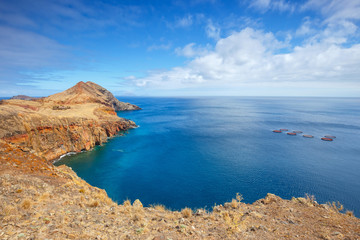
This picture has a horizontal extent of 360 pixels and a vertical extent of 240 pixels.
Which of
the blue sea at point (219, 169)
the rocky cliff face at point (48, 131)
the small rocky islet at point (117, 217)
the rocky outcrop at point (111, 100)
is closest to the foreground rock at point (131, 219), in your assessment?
the small rocky islet at point (117, 217)

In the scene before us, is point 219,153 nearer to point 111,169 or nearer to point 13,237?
point 111,169

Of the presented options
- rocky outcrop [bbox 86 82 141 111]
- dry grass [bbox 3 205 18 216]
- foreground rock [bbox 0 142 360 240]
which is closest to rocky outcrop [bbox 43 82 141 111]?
rocky outcrop [bbox 86 82 141 111]

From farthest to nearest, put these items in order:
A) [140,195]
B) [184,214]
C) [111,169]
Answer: [111,169], [140,195], [184,214]

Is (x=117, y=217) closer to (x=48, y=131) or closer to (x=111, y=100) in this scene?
(x=48, y=131)

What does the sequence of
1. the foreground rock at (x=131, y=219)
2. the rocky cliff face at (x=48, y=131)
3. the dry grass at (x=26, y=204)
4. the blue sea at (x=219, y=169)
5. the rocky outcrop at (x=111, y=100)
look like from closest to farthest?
the foreground rock at (x=131, y=219), the dry grass at (x=26, y=204), the blue sea at (x=219, y=169), the rocky cliff face at (x=48, y=131), the rocky outcrop at (x=111, y=100)

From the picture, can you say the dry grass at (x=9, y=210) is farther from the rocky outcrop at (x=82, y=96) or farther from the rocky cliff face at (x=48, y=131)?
the rocky outcrop at (x=82, y=96)

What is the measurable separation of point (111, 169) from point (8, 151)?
21.0 meters

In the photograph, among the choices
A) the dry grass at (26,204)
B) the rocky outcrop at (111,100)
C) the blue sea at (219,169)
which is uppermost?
the rocky outcrop at (111,100)

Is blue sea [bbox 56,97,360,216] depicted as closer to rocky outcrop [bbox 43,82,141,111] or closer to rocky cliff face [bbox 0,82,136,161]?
rocky cliff face [bbox 0,82,136,161]

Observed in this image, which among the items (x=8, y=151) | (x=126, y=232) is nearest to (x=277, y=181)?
(x=126, y=232)

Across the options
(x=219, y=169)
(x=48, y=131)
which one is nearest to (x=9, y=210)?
(x=219, y=169)

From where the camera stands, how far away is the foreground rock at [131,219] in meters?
7.20

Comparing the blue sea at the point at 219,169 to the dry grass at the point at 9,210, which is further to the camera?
the blue sea at the point at 219,169

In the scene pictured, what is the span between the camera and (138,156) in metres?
41.4
